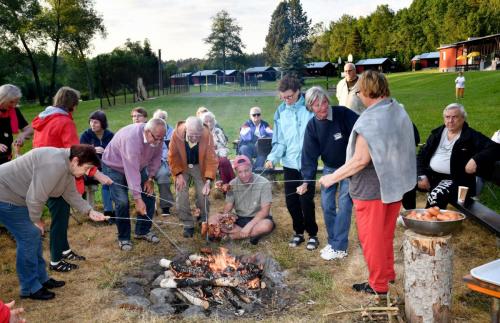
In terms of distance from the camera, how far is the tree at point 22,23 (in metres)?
36.2

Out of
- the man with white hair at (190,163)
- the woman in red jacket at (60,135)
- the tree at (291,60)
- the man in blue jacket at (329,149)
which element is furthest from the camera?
the tree at (291,60)

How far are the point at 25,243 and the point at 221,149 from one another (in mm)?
4271

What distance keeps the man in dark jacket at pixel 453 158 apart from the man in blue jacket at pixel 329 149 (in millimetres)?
1452

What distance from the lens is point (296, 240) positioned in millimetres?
5555

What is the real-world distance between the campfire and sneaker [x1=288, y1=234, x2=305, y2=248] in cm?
74

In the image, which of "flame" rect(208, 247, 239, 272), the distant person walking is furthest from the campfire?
the distant person walking

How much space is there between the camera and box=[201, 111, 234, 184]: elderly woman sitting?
7426mm

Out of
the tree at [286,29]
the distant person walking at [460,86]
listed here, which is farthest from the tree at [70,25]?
the distant person walking at [460,86]

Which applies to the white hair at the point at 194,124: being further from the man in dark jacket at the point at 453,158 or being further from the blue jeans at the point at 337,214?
the man in dark jacket at the point at 453,158

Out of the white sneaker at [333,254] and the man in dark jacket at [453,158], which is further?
the man in dark jacket at [453,158]

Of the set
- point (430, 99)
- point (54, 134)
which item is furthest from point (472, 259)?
point (430, 99)

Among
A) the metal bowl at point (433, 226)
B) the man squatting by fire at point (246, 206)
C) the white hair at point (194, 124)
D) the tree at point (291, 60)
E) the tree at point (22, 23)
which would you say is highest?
the tree at point (22, 23)

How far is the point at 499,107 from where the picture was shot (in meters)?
17.3

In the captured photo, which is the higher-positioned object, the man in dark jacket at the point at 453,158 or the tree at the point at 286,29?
the tree at the point at 286,29
